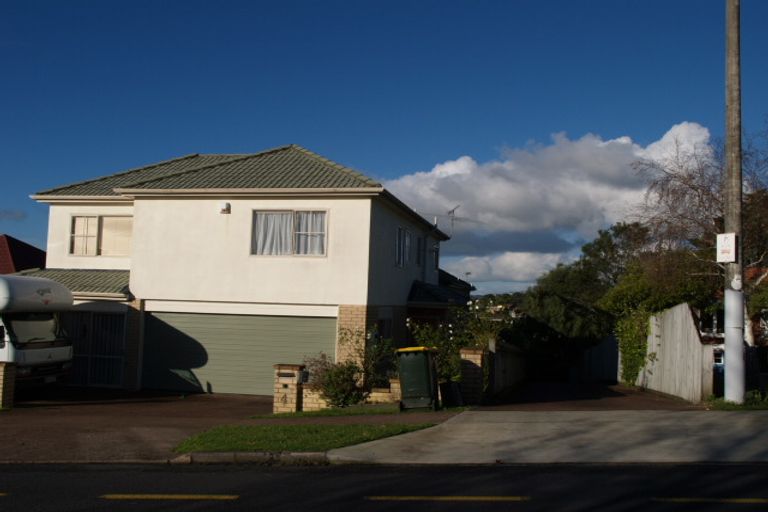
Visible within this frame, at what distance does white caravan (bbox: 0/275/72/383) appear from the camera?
1728cm

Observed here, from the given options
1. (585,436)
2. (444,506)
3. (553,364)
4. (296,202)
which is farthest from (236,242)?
(553,364)

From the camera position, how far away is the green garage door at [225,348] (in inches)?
758

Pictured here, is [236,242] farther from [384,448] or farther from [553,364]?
[553,364]

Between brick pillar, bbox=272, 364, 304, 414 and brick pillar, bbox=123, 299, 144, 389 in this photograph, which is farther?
brick pillar, bbox=123, 299, 144, 389

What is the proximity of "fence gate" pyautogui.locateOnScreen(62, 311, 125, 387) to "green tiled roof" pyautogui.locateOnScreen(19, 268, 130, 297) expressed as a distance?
79cm

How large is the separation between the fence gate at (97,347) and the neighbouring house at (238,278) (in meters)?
0.03

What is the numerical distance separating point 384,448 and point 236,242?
10.1 m

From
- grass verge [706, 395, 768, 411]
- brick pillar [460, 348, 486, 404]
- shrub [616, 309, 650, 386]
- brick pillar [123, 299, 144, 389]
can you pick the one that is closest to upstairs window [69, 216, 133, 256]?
brick pillar [123, 299, 144, 389]

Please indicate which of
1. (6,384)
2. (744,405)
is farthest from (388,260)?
(744,405)

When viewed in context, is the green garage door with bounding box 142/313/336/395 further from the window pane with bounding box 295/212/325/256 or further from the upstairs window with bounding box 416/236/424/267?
the upstairs window with bounding box 416/236/424/267

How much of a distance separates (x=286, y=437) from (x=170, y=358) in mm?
9759

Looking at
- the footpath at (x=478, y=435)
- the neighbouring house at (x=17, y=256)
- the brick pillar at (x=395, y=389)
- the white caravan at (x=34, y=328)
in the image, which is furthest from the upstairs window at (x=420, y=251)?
the neighbouring house at (x=17, y=256)

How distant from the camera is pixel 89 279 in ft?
68.8

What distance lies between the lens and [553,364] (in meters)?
31.7
